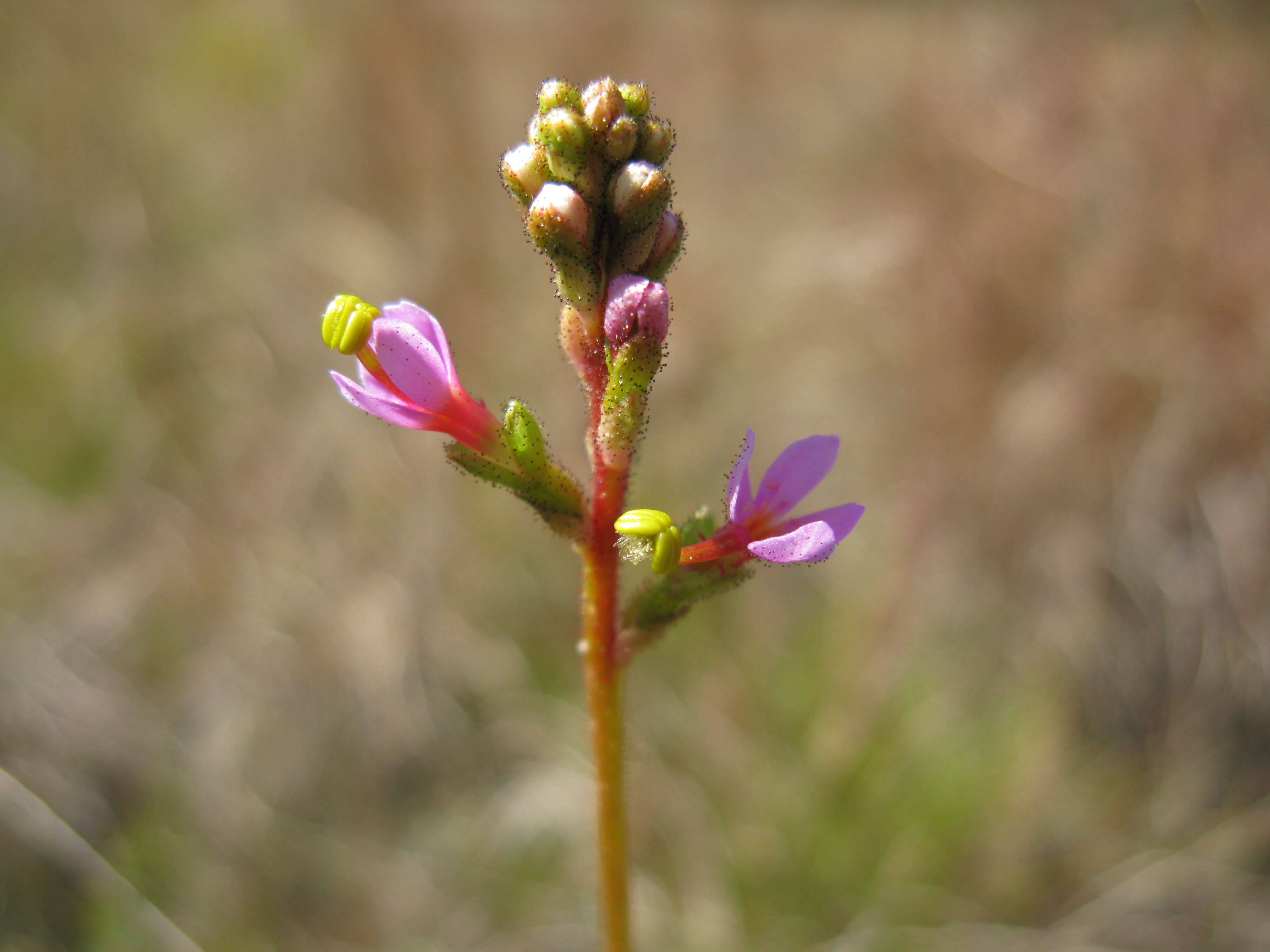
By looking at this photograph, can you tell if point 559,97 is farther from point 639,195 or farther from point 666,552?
point 666,552

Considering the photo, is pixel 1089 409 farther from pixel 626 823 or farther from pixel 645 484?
pixel 626 823

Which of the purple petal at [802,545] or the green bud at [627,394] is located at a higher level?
the green bud at [627,394]

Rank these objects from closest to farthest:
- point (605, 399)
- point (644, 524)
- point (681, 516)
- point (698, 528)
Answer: point (644, 524) < point (605, 399) < point (698, 528) < point (681, 516)

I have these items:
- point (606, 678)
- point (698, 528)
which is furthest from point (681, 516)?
point (606, 678)

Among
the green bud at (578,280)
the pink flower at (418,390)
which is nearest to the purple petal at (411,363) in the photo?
the pink flower at (418,390)

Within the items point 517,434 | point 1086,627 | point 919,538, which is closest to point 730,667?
point 919,538

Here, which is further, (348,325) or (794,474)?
(794,474)

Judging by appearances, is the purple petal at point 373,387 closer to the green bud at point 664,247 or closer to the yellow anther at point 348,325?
the yellow anther at point 348,325

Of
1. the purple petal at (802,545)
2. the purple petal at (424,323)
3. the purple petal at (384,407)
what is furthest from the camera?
the purple petal at (424,323)
